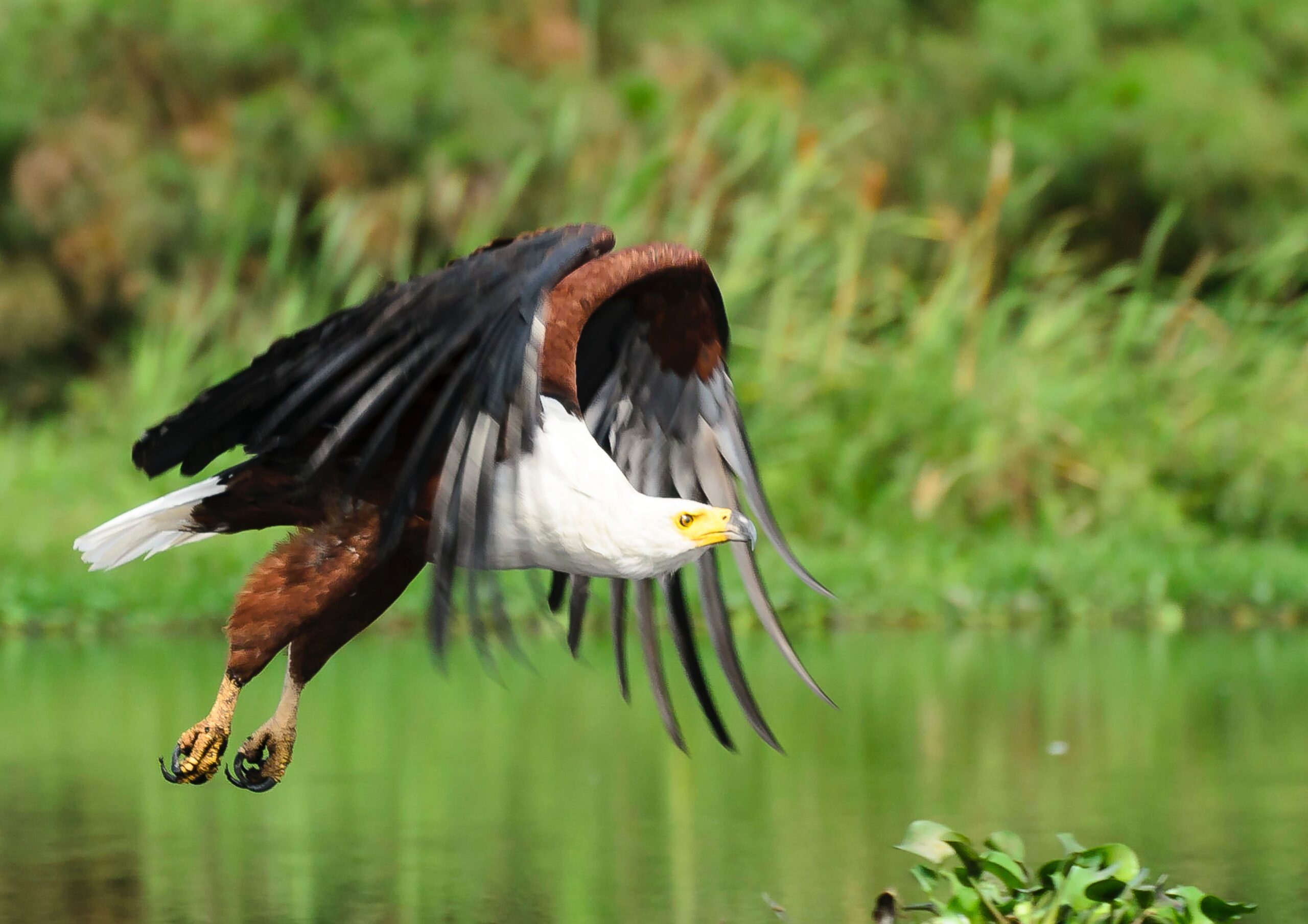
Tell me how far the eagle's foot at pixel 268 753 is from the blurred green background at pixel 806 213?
22.4 ft

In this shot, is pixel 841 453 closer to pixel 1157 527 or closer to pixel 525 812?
pixel 1157 527

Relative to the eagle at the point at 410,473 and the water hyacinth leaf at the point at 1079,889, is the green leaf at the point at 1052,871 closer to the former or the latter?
the water hyacinth leaf at the point at 1079,889

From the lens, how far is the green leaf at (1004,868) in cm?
462

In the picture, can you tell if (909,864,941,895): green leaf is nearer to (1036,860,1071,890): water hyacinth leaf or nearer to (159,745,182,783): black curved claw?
(1036,860,1071,890): water hyacinth leaf

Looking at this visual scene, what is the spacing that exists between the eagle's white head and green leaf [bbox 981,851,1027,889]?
3.25 feet

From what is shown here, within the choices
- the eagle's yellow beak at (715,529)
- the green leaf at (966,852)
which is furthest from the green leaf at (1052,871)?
the eagle's yellow beak at (715,529)

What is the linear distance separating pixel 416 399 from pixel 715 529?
721 mm

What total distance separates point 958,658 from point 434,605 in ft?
19.2

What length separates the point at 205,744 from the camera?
14.1ft

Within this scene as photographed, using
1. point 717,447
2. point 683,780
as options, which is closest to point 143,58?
point 683,780

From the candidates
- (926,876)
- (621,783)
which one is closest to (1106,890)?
(926,876)

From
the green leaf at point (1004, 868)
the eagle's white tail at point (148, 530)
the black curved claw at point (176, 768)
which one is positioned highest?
the eagle's white tail at point (148, 530)

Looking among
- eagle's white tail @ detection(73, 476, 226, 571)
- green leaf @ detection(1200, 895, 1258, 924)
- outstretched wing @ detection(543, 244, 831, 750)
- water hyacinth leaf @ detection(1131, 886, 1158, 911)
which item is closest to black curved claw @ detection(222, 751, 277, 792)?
eagle's white tail @ detection(73, 476, 226, 571)

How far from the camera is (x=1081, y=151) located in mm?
15430
